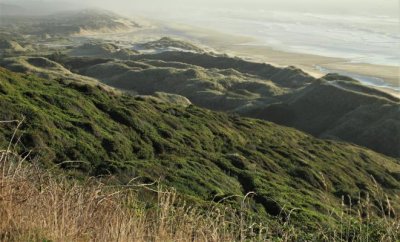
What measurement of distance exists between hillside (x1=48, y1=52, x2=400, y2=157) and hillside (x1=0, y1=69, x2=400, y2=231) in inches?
1344

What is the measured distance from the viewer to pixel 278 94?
395 ft

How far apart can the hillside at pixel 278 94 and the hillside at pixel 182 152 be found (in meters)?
34.1

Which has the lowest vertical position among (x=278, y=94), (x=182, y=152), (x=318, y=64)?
(x=278, y=94)

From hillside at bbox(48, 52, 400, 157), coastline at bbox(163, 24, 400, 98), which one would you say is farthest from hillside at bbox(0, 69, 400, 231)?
coastline at bbox(163, 24, 400, 98)

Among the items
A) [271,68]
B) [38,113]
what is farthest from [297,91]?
[38,113]

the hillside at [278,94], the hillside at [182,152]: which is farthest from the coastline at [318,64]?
the hillside at [182,152]

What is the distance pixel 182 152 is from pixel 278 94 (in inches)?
3315

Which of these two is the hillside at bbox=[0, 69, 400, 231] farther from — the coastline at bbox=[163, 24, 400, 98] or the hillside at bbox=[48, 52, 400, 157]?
the coastline at bbox=[163, 24, 400, 98]

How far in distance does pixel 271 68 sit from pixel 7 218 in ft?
470

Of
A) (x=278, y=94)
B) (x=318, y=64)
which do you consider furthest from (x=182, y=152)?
(x=318, y=64)

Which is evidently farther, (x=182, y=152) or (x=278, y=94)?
(x=278, y=94)

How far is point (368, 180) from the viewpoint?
50.6 meters

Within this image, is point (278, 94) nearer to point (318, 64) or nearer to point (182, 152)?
point (318, 64)

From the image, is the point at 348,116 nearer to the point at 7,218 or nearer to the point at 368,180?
the point at 368,180
